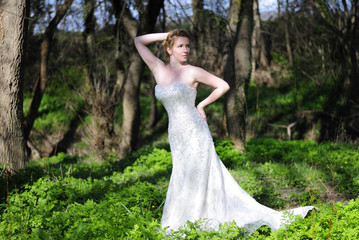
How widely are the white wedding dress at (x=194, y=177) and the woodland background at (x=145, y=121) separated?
0.37m

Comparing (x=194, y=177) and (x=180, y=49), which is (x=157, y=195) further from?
(x=180, y=49)

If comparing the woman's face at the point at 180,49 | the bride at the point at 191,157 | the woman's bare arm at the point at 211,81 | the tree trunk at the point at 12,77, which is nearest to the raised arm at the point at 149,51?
the bride at the point at 191,157

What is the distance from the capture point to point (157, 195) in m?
5.16

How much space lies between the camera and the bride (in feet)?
13.0

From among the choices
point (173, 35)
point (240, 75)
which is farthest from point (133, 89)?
point (173, 35)

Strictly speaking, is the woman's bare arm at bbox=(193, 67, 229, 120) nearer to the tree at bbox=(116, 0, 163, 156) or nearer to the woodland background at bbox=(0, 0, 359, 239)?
the woodland background at bbox=(0, 0, 359, 239)

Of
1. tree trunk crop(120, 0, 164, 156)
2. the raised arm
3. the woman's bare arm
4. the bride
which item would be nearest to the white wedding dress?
the bride

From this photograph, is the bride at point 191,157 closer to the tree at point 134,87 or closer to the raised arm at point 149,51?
the raised arm at point 149,51

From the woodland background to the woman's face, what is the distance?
1807 millimetres

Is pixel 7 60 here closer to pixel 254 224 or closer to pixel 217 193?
A: pixel 217 193

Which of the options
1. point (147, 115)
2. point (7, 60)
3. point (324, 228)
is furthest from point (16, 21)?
point (147, 115)

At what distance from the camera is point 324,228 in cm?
377

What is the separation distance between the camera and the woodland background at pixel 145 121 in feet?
16.8

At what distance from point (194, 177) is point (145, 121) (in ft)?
34.7
